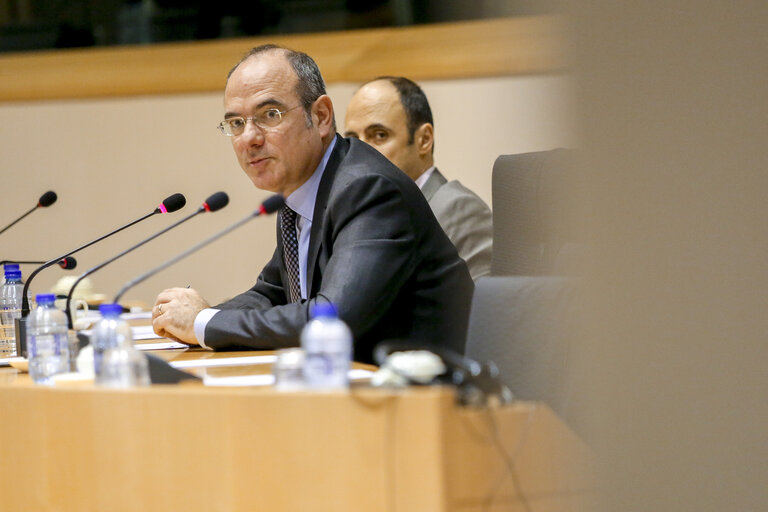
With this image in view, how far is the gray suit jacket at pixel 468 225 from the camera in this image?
3.61 m

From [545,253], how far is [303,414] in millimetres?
1653

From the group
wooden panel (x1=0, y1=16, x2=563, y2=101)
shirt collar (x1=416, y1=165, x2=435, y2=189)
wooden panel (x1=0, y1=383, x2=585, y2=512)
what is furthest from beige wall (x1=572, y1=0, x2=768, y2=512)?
wooden panel (x1=0, y1=16, x2=563, y2=101)

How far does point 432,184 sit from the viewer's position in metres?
3.81

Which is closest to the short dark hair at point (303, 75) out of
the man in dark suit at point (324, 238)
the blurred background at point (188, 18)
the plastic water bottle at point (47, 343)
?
the man in dark suit at point (324, 238)

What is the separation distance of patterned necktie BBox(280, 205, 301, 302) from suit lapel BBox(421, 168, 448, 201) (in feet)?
3.79

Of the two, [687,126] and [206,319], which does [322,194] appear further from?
[687,126]

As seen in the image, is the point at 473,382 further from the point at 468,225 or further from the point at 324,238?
the point at 468,225

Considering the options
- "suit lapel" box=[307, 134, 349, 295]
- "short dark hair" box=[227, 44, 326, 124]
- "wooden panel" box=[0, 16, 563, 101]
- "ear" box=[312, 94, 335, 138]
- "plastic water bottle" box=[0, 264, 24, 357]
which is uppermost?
"wooden panel" box=[0, 16, 563, 101]

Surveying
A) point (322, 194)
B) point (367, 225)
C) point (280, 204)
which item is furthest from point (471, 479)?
point (322, 194)

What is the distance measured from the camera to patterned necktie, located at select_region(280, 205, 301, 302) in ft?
8.66

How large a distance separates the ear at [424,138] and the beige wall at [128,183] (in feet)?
5.03

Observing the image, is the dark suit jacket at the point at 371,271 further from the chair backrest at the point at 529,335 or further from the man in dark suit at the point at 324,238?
the chair backrest at the point at 529,335

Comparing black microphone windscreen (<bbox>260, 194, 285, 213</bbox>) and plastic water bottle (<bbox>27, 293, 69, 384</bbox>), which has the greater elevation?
black microphone windscreen (<bbox>260, 194, 285, 213</bbox>)

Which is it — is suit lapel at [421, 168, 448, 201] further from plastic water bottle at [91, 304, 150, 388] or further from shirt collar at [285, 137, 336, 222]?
plastic water bottle at [91, 304, 150, 388]
